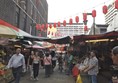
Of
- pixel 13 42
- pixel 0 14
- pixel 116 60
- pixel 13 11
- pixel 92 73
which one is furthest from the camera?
pixel 13 11

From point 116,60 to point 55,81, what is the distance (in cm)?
1167

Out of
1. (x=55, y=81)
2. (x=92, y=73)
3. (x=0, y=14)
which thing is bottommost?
(x=55, y=81)

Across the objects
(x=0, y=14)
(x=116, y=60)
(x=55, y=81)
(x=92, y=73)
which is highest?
(x=0, y=14)

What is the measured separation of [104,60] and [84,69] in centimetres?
459

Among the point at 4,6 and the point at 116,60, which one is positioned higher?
the point at 4,6

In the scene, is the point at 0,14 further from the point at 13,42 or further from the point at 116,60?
the point at 116,60

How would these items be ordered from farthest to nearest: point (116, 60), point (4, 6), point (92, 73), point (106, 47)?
point (4, 6) → point (106, 47) → point (92, 73) → point (116, 60)

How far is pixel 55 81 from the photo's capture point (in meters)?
14.3

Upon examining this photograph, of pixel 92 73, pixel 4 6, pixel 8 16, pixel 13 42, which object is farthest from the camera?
pixel 8 16

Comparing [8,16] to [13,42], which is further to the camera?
[8,16]

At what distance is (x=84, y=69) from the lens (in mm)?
9453

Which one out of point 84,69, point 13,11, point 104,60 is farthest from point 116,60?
point 13,11

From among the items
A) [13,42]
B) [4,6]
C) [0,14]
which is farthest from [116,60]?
[4,6]

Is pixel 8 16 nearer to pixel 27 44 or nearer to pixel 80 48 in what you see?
pixel 27 44
